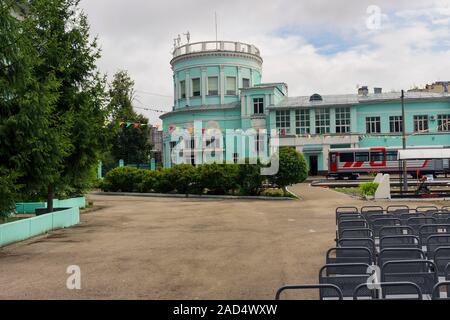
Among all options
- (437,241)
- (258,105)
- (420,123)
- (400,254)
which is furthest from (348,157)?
(400,254)

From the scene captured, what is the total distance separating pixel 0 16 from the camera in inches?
454

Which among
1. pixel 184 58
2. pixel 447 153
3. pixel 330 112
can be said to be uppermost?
pixel 184 58

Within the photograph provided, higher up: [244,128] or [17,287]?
[244,128]

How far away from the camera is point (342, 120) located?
51531 mm

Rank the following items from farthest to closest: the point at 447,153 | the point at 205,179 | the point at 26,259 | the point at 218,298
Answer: the point at 205,179
the point at 447,153
the point at 26,259
the point at 218,298

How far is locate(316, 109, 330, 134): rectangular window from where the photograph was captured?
→ 51781 mm

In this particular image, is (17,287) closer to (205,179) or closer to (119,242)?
(119,242)

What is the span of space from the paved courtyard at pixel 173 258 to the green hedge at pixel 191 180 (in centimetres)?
1175

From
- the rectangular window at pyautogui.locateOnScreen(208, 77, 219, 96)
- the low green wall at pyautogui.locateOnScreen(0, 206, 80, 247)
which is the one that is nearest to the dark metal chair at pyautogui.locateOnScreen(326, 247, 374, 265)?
the low green wall at pyautogui.locateOnScreen(0, 206, 80, 247)

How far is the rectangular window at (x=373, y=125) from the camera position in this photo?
5119 centimetres

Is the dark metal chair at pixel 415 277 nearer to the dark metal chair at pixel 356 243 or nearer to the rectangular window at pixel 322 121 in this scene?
the dark metal chair at pixel 356 243

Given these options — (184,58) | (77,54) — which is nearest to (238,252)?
(77,54)

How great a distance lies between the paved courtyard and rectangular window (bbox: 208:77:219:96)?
36.8 meters

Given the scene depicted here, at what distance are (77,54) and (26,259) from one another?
9.55m
